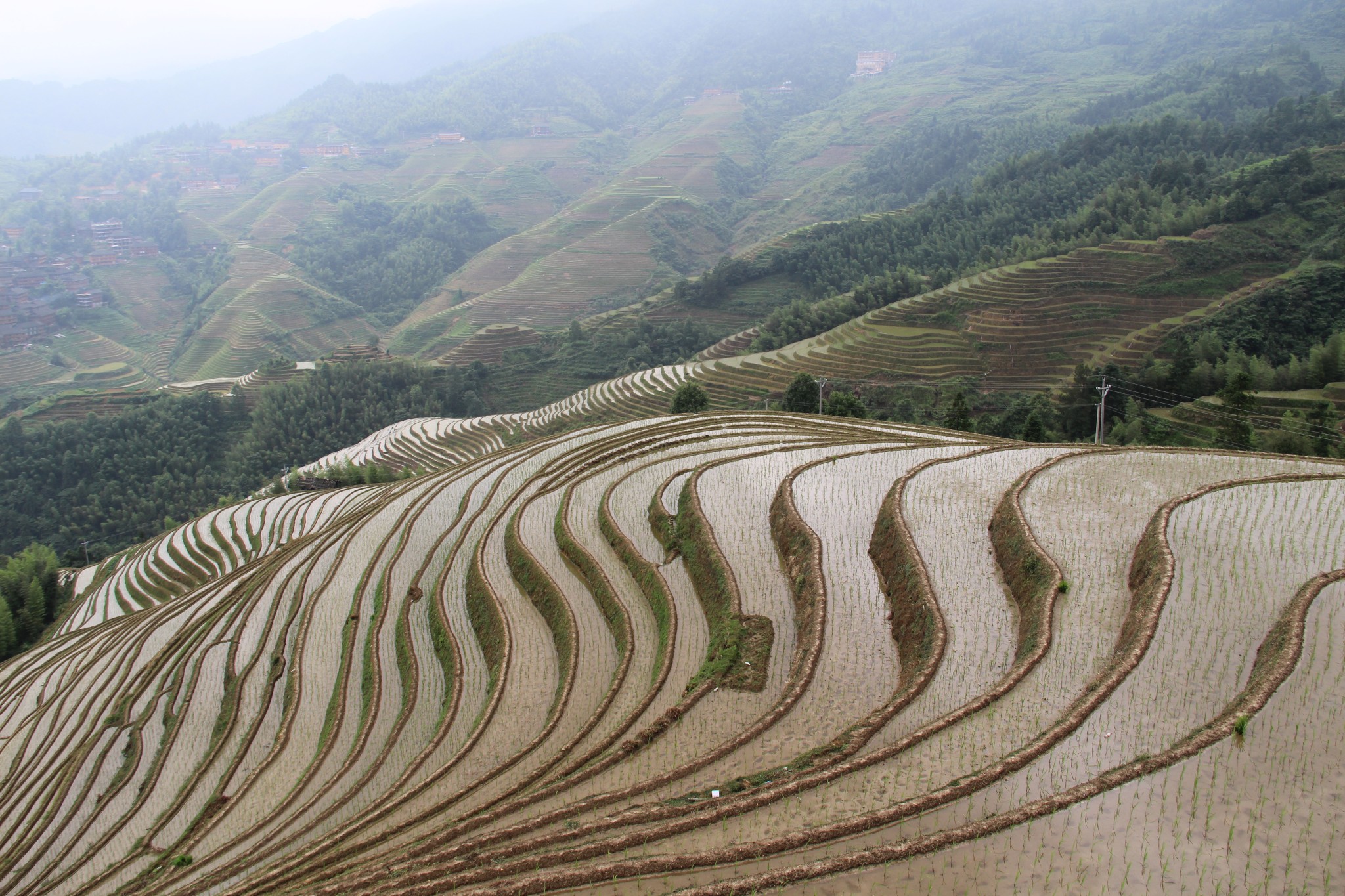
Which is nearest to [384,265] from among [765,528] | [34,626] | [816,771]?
[34,626]

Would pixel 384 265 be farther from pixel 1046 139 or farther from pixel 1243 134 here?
pixel 1243 134

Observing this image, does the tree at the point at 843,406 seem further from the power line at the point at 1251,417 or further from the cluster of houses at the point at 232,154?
the cluster of houses at the point at 232,154

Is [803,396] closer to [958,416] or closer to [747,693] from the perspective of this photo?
[958,416]

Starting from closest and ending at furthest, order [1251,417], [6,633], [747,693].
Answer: [747,693] → [1251,417] → [6,633]

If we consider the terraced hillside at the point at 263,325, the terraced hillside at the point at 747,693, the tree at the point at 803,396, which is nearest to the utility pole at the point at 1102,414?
the terraced hillside at the point at 747,693

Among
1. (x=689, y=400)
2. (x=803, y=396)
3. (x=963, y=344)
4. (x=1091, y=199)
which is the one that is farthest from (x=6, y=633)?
(x=1091, y=199)

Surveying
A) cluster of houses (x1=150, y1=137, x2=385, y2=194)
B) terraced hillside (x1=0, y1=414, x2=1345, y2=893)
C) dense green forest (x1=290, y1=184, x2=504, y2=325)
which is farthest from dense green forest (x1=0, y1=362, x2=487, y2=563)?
cluster of houses (x1=150, y1=137, x2=385, y2=194)
